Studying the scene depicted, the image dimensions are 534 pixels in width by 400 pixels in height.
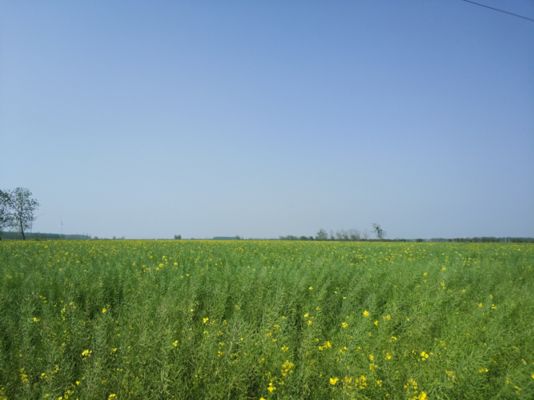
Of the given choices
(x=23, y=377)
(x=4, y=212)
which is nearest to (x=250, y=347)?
(x=23, y=377)

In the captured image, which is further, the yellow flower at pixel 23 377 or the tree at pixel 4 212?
the tree at pixel 4 212

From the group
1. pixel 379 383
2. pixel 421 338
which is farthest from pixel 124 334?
pixel 421 338

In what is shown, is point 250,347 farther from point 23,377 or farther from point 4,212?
point 4,212

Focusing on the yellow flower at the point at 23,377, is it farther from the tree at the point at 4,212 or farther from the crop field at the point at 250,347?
the tree at the point at 4,212

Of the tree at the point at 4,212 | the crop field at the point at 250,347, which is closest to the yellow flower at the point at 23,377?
the crop field at the point at 250,347

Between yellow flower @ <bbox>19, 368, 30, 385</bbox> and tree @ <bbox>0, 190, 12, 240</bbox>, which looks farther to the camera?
tree @ <bbox>0, 190, 12, 240</bbox>

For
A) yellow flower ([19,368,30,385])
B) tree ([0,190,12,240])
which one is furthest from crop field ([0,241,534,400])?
tree ([0,190,12,240])

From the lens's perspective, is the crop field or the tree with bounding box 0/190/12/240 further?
the tree with bounding box 0/190/12/240

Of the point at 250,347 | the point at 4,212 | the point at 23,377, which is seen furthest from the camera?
the point at 4,212

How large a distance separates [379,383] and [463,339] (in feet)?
5.67

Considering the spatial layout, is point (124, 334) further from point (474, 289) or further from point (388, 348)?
point (474, 289)

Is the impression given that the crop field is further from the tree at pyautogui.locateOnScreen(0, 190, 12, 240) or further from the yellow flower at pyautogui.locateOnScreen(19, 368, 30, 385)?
the tree at pyautogui.locateOnScreen(0, 190, 12, 240)

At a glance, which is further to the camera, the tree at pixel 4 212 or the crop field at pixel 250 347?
the tree at pixel 4 212

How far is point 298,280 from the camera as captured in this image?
6590mm
